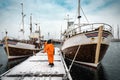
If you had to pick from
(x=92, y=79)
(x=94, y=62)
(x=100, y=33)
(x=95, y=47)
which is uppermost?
(x=100, y=33)

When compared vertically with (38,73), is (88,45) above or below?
above

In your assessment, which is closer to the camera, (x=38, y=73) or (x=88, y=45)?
(x=38, y=73)

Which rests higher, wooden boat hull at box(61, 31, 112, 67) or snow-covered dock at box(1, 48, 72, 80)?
wooden boat hull at box(61, 31, 112, 67)

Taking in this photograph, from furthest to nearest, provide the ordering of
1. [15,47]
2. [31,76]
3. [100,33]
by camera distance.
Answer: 1. [15,47]
2. [100,33]
3. [31,76]

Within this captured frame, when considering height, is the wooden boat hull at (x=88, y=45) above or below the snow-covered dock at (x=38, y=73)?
above

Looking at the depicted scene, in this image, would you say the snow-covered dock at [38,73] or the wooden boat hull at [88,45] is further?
the wooden boat hull at [88,45]

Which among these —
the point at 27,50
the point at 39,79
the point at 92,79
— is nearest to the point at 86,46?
the point at 92,79

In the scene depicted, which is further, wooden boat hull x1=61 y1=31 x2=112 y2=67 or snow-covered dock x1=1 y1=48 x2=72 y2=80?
wooden boat hull x1=61 y1=31 x2=112 y2=67

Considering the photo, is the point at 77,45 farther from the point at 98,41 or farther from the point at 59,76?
the point at 59,76

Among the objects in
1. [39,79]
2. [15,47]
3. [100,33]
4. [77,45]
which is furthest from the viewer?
[15,47]

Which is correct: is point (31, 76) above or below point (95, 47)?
below

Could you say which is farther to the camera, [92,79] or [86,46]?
[86,46]

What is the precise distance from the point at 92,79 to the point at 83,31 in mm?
4013

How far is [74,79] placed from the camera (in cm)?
835
